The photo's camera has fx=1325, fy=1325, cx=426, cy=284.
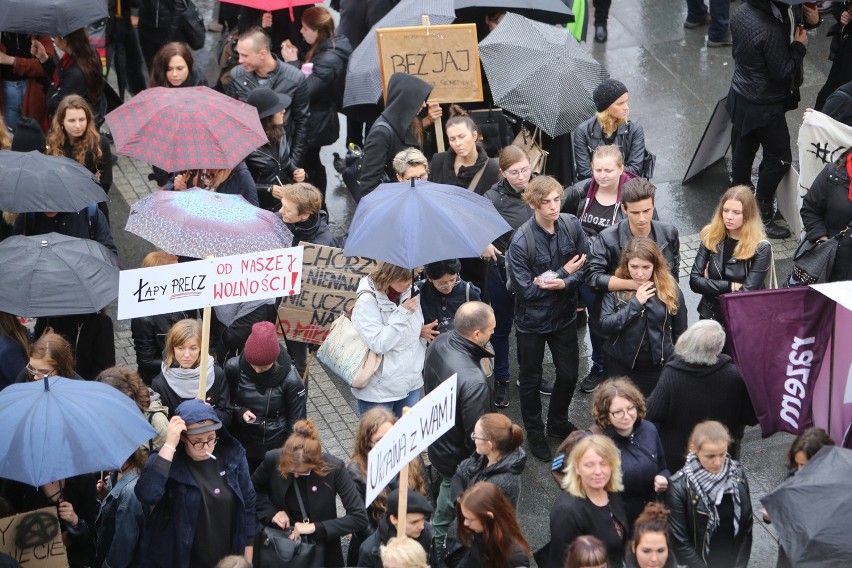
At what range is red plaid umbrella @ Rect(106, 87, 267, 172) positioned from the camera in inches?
360

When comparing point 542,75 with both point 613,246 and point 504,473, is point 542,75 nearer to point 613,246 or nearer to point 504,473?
point 613,246

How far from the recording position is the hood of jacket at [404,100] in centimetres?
977

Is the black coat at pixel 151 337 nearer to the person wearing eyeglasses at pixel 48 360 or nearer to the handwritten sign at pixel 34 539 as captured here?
the person wearing eyeglasses at pixel 48 360

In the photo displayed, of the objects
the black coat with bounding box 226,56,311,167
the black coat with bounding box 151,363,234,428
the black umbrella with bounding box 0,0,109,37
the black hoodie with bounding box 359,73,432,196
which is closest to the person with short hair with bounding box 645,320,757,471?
the black coat with bounding box 151,363,234,428

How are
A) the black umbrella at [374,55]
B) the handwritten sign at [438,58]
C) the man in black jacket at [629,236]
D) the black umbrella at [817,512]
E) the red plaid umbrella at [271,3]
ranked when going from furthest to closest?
the red plaid umbrella at [271,3] → the black umbrella at [374,55] → the handwritten sign at [438,58] → the man in black jacket at [629,236] → the black umbrella at [817,512]

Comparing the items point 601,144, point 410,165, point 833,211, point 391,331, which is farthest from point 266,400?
point 833,211

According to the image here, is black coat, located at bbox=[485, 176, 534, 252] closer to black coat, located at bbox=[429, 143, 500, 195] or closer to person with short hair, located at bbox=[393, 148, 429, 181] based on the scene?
black coat, located at bbox=[429, 143, 500, 195]

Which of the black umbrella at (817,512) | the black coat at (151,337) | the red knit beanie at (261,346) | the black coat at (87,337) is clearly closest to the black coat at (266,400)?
the red knit beanie at (261,346)

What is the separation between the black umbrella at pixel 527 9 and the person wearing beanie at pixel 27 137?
3.64m

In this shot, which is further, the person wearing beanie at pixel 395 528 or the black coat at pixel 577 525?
the black coat at pixel 577 525

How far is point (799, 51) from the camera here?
10578mm

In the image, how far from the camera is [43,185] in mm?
8547

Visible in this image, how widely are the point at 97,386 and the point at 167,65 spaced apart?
15.1 ft

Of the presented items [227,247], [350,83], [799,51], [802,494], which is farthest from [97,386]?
[799,51]
